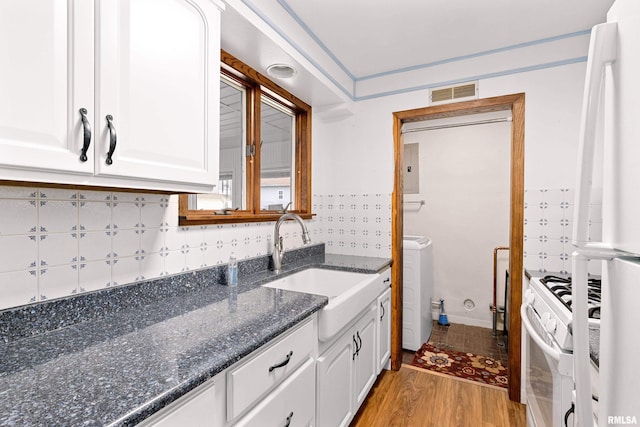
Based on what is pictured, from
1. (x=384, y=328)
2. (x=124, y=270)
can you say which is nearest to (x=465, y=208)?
(x=384, y=328)

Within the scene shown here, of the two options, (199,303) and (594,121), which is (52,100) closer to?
(199,303)

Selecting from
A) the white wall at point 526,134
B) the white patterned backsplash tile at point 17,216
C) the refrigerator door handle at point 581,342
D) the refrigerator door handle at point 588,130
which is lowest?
the refrigerator door handle at point 581,342

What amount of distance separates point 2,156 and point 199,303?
30.7 inches

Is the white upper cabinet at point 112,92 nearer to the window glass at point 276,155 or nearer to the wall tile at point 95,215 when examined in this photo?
the wall tile at point 95,215

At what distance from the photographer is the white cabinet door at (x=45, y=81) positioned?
2.13 feet

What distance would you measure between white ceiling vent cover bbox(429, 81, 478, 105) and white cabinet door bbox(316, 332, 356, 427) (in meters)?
1.80

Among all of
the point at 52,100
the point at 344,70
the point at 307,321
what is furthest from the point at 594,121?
the point at 344,70

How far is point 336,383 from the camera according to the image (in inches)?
58.3

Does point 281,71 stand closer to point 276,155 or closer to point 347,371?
point 276,155

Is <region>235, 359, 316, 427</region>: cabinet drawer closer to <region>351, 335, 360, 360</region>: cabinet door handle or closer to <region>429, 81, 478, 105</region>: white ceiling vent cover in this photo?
<region>351, 335, 360, 360</region>: cabinet door handle

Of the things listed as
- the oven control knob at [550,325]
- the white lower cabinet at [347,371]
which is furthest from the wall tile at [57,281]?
the oven control knob at [550,325]

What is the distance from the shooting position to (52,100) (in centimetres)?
71

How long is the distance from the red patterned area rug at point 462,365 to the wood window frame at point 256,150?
157 centimetres

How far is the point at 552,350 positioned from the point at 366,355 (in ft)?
3.44
